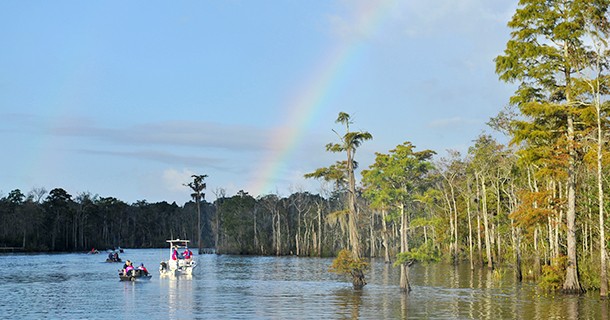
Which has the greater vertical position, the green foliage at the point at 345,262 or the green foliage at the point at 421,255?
the green foliage at the point at 421,255

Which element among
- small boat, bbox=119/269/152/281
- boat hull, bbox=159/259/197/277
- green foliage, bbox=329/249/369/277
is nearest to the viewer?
green foliage, bbox=329/249/369/277

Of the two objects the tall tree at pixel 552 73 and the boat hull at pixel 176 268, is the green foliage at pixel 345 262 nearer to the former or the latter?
the tall tree at pixel 552 73

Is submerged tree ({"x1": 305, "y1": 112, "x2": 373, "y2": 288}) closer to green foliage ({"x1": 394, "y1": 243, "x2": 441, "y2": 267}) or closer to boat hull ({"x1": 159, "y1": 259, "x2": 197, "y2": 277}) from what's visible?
green foliage ({"x1": 394, "y1": 243, "x2": 441, "y2": 267})

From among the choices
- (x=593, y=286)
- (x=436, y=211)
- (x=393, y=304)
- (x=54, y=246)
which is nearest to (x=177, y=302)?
(x=393, y=304)

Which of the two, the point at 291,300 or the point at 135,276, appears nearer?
the point at 291,300

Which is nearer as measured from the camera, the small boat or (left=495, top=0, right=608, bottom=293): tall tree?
(left=495, top=0, right=608, bottom=293): tall tree

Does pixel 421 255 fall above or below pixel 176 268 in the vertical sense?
above

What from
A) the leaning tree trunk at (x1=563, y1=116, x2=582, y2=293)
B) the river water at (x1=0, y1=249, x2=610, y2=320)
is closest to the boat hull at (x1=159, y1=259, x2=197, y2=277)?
the river water at (x1=0, y1=249, x2=610, y2=320)

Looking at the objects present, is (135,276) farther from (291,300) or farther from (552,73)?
(552,73)

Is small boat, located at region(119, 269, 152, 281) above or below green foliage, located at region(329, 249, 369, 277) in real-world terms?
below

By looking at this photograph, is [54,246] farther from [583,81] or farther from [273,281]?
[583,81]

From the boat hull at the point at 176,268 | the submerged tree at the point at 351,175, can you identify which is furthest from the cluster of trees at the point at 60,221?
the submerged tree at the point at 351,175

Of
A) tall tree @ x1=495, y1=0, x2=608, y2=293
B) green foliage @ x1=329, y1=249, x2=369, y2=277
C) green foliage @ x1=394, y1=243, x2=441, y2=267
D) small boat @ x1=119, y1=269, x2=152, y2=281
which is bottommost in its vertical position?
small boat @ x1=119, y1=269, x2=152, y2=281

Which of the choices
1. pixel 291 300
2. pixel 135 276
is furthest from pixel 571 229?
pixel 135 276
